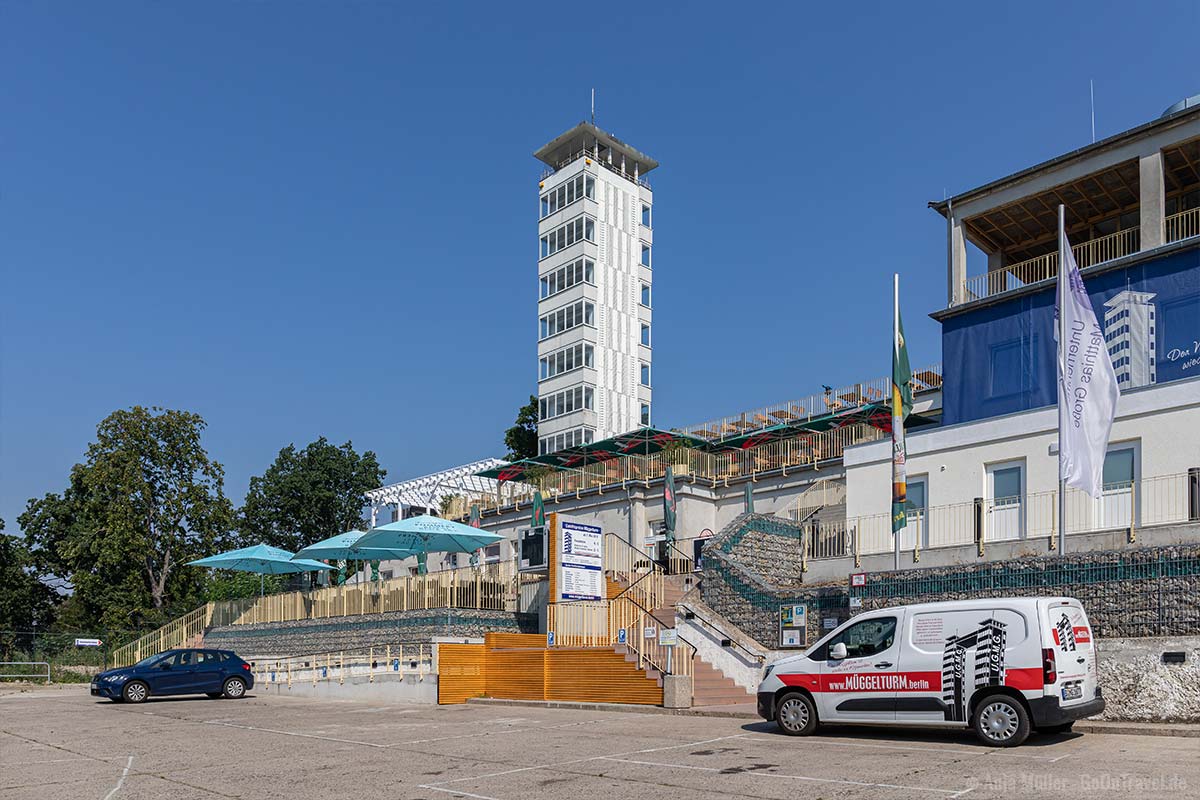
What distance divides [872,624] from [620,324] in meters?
51.8

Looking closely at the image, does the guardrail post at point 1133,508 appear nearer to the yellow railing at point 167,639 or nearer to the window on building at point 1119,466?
the window on building at point 1119,466

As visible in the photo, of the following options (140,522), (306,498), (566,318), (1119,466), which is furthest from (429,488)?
(1119,466)

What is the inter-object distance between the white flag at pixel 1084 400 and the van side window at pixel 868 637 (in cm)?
615

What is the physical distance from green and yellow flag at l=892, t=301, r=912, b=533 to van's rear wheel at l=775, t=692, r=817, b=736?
7690 mm

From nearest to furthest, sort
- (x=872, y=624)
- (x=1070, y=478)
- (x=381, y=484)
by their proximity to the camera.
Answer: (x=872, y=624)
(x=1070, y=478)
(x=381, y=484)

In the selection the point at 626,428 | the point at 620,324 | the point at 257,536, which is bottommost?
the point at 257,536

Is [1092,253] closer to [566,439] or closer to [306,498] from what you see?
[566,439]

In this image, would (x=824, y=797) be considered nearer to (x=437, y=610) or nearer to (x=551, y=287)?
(x=437, y=610)

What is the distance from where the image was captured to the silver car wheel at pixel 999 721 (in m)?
13.6

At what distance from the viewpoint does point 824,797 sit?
10.3 m

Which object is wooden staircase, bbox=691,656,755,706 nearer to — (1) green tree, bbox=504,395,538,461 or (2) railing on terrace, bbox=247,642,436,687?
(2) railing on terrace, bbox=247,642,436,687

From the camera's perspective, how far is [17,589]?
5238 cm

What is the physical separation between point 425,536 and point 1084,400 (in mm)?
18588

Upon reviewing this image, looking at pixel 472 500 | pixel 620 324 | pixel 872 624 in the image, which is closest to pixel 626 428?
pixel 620 324
